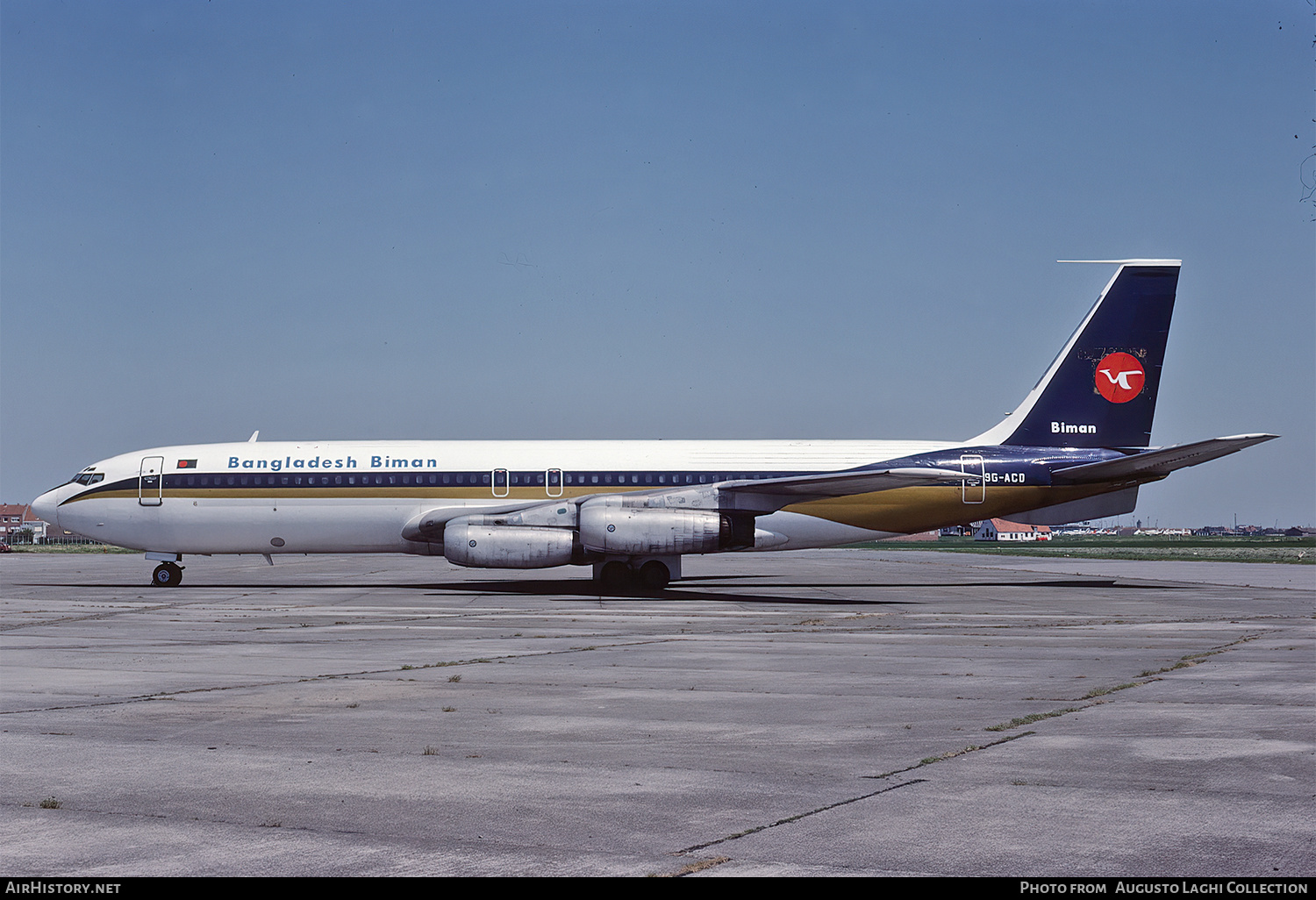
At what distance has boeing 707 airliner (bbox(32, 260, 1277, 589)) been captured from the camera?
107 feet

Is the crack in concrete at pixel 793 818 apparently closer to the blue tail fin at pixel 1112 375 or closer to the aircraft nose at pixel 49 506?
the blue tail fin at pixel 1112 375

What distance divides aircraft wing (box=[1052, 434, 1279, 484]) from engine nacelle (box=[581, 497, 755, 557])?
35.0ft

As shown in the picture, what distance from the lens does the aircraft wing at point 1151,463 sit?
29578mm

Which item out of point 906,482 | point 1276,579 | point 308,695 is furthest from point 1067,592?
point 308,695

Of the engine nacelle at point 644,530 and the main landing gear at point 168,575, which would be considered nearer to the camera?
the engine nacelle at point 644,530

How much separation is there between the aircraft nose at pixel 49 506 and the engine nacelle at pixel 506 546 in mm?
12962

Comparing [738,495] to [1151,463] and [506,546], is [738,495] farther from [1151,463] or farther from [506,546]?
[1151,463]

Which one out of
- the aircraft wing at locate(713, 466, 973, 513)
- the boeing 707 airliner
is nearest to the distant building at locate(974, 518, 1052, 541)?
the boeing 707 airliner

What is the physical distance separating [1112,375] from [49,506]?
32.1 meters

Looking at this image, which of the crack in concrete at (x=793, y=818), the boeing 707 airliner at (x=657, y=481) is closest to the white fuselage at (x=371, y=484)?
the boeing 707 airliner at (x=657, y=481)

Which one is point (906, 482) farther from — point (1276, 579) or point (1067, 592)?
point (1276, 579)

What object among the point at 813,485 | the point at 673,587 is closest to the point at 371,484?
the point at 673,587

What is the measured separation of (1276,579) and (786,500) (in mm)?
17971

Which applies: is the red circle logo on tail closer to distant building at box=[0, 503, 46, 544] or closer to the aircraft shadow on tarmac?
the aircraft shadow on tarmac
